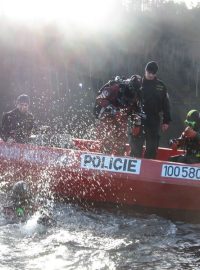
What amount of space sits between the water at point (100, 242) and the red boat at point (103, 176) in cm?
33

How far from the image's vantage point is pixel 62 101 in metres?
34.4

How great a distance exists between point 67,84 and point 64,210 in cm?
3207

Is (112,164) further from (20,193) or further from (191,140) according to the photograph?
(20,193)

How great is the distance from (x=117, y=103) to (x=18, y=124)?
6.19ft

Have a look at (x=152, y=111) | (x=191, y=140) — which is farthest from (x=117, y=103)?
(x=191, y=140)

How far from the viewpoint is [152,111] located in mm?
7777

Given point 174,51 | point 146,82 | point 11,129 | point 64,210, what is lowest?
point 64,210

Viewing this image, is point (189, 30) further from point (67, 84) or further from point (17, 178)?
point (17, 178)

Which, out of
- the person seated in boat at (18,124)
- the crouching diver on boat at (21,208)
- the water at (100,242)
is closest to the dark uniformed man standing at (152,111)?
the water at (100,242)

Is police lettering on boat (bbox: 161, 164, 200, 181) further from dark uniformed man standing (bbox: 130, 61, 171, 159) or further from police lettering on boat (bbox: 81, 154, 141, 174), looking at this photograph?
dark uniformed man standing (bbox: 130, 61, 171, 159)

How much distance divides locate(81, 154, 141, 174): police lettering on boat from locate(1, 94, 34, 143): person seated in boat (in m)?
1.47

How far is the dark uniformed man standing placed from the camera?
→ 25.2 ft

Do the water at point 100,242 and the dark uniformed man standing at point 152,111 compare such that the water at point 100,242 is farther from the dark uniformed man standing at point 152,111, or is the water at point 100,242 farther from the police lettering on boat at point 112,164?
the dark uniformed man standing at point 152,111

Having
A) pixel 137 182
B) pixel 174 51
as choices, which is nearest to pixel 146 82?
pixel 137 182
